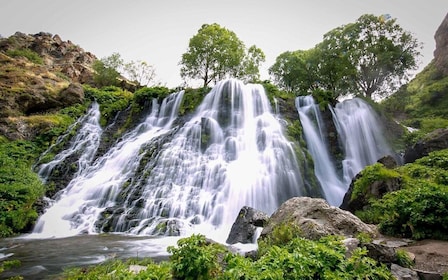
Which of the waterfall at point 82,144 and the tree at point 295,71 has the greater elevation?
the tree at point 295,71

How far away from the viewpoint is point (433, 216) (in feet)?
18.6

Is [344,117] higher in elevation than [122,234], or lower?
higher

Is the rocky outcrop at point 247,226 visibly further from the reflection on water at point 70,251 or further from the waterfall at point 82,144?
the waterfall at point 82,144

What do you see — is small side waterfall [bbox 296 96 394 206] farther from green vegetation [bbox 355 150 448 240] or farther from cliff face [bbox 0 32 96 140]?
cliff face [bbox 0 32 96 140]

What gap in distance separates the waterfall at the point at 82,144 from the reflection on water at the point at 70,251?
7.10 m

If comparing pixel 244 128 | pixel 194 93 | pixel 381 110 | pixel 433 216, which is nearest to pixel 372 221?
pixel 433 216

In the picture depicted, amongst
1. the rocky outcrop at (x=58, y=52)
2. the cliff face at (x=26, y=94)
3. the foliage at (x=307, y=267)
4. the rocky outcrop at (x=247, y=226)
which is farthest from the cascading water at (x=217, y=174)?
the rocky outcrop at (x=58, y=52)

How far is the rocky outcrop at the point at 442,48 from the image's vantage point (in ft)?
122

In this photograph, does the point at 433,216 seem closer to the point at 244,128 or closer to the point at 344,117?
the point at 244,128

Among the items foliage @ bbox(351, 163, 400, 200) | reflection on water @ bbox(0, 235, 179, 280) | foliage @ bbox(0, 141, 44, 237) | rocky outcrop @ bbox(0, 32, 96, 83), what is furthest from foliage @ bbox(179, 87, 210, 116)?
rocky outcrop @ bbox(0, 32, 96, 83)

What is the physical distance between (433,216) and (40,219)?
13.1 meters

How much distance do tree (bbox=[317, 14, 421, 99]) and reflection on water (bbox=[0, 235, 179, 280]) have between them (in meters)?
24.8

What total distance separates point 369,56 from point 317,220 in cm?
2505

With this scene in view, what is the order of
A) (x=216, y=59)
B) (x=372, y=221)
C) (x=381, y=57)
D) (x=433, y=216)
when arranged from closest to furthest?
(x=433, y=216) < (x=372, y=221) < (x=381, y=57) < (x=216, y=59)
